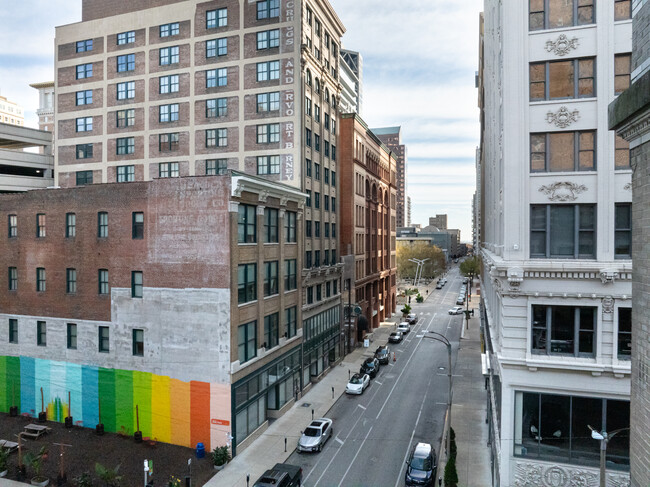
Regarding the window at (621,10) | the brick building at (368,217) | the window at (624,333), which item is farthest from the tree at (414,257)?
the window at (621,10)

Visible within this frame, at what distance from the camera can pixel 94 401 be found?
31.7 metres

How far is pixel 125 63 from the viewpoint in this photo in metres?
45.7

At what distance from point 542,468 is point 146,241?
2621 centimetres

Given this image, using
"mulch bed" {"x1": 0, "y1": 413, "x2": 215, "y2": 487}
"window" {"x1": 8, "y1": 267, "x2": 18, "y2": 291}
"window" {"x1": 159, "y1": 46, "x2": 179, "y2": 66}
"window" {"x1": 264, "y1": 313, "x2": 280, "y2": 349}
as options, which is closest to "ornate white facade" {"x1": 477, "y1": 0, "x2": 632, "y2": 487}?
"mulch bed" {"x1": 0, "y1": 413, "x2": 215, "y2": 487}

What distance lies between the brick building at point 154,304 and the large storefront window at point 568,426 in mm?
17398

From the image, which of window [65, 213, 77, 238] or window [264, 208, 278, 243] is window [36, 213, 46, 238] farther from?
window [264, 208, 278, 243]

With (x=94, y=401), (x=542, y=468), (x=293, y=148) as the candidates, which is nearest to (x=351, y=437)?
(x=542, y=468)

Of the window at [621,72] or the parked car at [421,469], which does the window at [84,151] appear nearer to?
the parked car at [421,469]

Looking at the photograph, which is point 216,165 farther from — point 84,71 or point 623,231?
point 623,231

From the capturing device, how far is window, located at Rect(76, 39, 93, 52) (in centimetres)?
4697

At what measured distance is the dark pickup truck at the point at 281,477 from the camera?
72.9 feet

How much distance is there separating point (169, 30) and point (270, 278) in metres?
28.0

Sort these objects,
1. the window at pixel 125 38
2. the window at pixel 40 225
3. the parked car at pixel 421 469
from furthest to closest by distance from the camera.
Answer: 1. the window at pixel 125 38
2. the window at pixel 40 225
3. the parked car at pixel 421 469

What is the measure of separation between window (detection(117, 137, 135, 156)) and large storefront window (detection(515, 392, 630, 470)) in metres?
42.3
